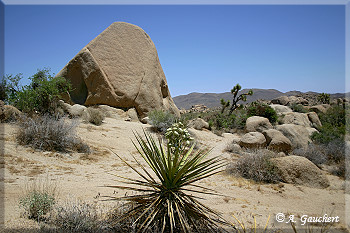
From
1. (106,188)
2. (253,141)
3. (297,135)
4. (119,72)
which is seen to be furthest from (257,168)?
(119,72)

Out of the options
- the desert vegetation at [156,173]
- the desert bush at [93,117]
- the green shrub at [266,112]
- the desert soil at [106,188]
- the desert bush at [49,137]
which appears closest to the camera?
the desert vegetation at [156,173]

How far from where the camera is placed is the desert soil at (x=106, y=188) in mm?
3934

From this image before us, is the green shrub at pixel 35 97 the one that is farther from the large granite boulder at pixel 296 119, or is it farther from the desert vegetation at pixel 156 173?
the large granite boulder at pixel 296 119

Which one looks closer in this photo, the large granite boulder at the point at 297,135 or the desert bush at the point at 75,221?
the desert bush at the point at 75,221

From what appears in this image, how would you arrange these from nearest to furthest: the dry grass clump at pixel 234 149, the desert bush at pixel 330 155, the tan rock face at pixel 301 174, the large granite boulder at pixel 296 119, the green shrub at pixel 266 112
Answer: the tan rock face at pixel 301 174 < the desert bush at pixel 330 155 < the dry grass clump at pixel 234 149 < the green shrub at pixel 266 112 < the large granite boulder at pixel 296 119

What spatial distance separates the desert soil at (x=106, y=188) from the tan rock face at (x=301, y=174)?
207mm

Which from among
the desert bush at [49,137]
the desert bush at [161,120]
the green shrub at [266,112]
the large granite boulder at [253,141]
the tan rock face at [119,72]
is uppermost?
the tan rock face at [119,72]

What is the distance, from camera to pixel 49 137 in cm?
671

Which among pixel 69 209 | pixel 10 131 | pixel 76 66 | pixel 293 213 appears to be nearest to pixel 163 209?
pixel 69 209

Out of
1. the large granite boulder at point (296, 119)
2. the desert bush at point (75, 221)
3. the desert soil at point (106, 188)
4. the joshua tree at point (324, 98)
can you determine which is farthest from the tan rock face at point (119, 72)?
the joshua tree at point (324, 98)

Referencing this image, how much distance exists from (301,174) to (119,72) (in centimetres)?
1168

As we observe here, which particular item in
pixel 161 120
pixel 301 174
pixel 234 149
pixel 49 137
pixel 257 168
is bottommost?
pixel 301 174

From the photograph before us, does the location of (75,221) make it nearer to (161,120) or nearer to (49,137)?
(49,137)

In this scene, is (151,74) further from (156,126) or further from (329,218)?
(329,218)
